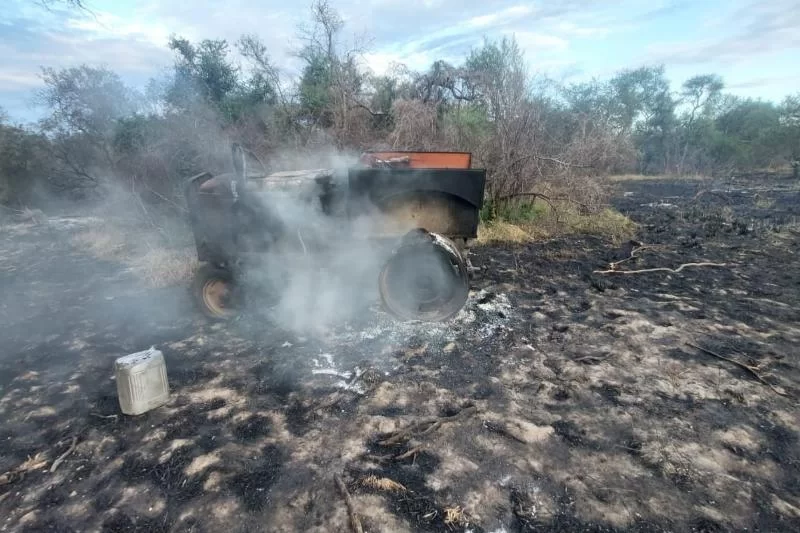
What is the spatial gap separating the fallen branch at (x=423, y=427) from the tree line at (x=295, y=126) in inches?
206

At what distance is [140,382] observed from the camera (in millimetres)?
3088

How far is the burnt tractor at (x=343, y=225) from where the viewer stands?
440 centimetres

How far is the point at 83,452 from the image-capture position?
274cm

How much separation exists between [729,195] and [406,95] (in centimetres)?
1304

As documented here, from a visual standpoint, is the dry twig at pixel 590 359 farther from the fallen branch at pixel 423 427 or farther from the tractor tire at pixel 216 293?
the tractor tire at pixel 216 293

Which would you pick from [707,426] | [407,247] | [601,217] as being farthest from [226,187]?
[601,217]

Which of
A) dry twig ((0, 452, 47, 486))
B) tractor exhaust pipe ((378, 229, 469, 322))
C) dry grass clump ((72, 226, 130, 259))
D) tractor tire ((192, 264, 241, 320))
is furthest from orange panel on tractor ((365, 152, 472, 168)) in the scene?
dry grass clump ((72, 226, 130, 259))

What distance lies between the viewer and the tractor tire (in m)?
4.71

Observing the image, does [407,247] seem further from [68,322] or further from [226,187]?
[68,322]

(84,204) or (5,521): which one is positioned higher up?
(84,204)

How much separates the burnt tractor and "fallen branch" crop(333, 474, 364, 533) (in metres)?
2.29

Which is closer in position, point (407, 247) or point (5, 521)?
point (5, 521)

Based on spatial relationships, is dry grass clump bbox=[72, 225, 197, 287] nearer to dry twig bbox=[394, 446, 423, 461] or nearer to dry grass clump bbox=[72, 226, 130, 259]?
dry grass clump bbox=[72, 226, 130, 259]

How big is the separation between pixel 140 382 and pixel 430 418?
2343mm
